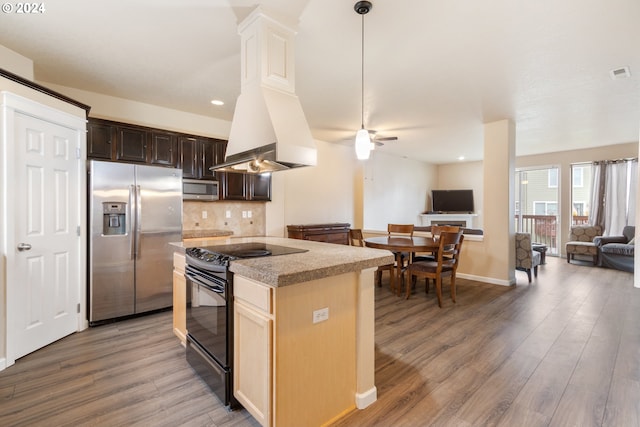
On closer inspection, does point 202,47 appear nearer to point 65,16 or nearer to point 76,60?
point 65,16

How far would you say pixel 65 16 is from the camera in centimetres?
226

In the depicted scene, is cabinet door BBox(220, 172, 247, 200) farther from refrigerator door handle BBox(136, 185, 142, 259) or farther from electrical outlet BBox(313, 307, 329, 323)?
electrical outlet BBox(313, 307, 329, 323)

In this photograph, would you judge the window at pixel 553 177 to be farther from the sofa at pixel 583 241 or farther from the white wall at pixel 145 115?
the white wall at pixel 145 115

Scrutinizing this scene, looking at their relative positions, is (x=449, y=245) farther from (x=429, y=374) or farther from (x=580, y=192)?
(x=580, y=192)

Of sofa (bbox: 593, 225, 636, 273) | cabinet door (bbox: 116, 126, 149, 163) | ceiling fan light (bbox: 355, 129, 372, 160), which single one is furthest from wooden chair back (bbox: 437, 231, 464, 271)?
sofa (bbox: 593, 225, 636, 273)

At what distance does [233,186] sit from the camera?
452 cm

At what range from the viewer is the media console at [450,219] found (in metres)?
8.55

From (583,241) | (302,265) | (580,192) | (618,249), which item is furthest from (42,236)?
(580,192)

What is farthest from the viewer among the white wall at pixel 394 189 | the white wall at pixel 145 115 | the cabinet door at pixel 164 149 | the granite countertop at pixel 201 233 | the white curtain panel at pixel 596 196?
the white wall at pixel 394 189

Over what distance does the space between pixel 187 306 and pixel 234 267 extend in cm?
95

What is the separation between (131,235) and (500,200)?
17.2 feet

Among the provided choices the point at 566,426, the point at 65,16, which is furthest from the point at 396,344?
the point at 65,16

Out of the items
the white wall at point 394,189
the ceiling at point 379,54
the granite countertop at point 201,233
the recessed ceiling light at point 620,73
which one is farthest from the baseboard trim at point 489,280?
the granite countertop at point 201,233

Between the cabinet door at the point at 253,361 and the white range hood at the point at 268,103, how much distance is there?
102 cm
